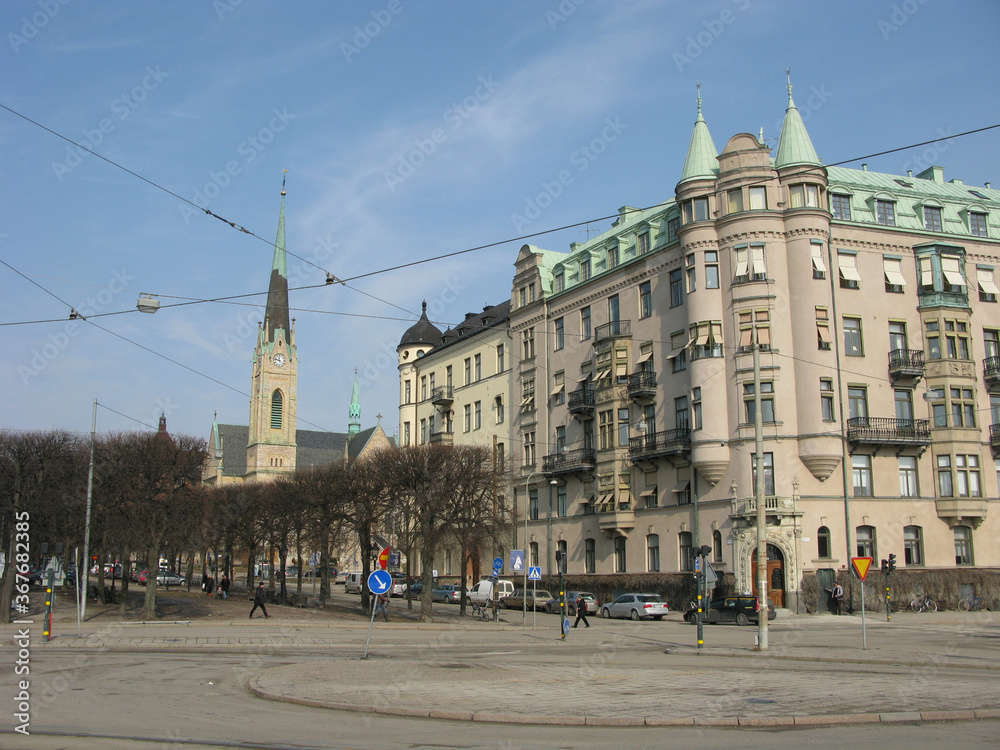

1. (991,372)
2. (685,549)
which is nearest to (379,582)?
(685,549)

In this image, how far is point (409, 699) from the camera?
1522cm

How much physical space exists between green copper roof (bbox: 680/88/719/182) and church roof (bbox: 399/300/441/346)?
120 ft

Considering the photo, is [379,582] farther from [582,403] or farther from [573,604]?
[582,403]

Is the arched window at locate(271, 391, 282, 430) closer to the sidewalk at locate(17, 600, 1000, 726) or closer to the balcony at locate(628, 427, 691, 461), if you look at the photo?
the balcony at locate(628, 427, 691, 461)

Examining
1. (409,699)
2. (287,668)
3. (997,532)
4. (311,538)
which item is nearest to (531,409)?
(311,538)

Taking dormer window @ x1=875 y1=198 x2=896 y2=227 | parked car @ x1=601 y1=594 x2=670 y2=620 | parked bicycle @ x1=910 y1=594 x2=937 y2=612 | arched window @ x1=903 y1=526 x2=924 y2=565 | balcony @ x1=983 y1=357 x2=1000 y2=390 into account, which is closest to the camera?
parked bicycle @ x1=910 y1=594 x2=937 y2=612

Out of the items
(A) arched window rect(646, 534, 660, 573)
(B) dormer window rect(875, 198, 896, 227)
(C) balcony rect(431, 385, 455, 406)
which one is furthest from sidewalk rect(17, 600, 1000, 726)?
(C) balcony rect(431, 385, 455, 406)

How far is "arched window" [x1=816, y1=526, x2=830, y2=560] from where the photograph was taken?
147 feet

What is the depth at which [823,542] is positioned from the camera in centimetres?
4494

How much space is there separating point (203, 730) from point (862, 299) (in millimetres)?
43714

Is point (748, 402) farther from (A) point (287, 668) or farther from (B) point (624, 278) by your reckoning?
(A) point (287, 668)

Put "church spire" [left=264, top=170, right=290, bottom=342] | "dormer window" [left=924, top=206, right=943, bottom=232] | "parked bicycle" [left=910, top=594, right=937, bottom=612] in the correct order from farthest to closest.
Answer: "church spire" [left=264, top=170, right=290, bottom=342] → "dormer window" [left=924, top=206, right=943, bottom=232] → "parked bicycle" [left=910, top=594, right=937, bottom=612]

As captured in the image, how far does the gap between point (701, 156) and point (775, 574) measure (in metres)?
22.6

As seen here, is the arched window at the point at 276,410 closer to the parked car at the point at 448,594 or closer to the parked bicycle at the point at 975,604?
the parked car at the point at 448,594
